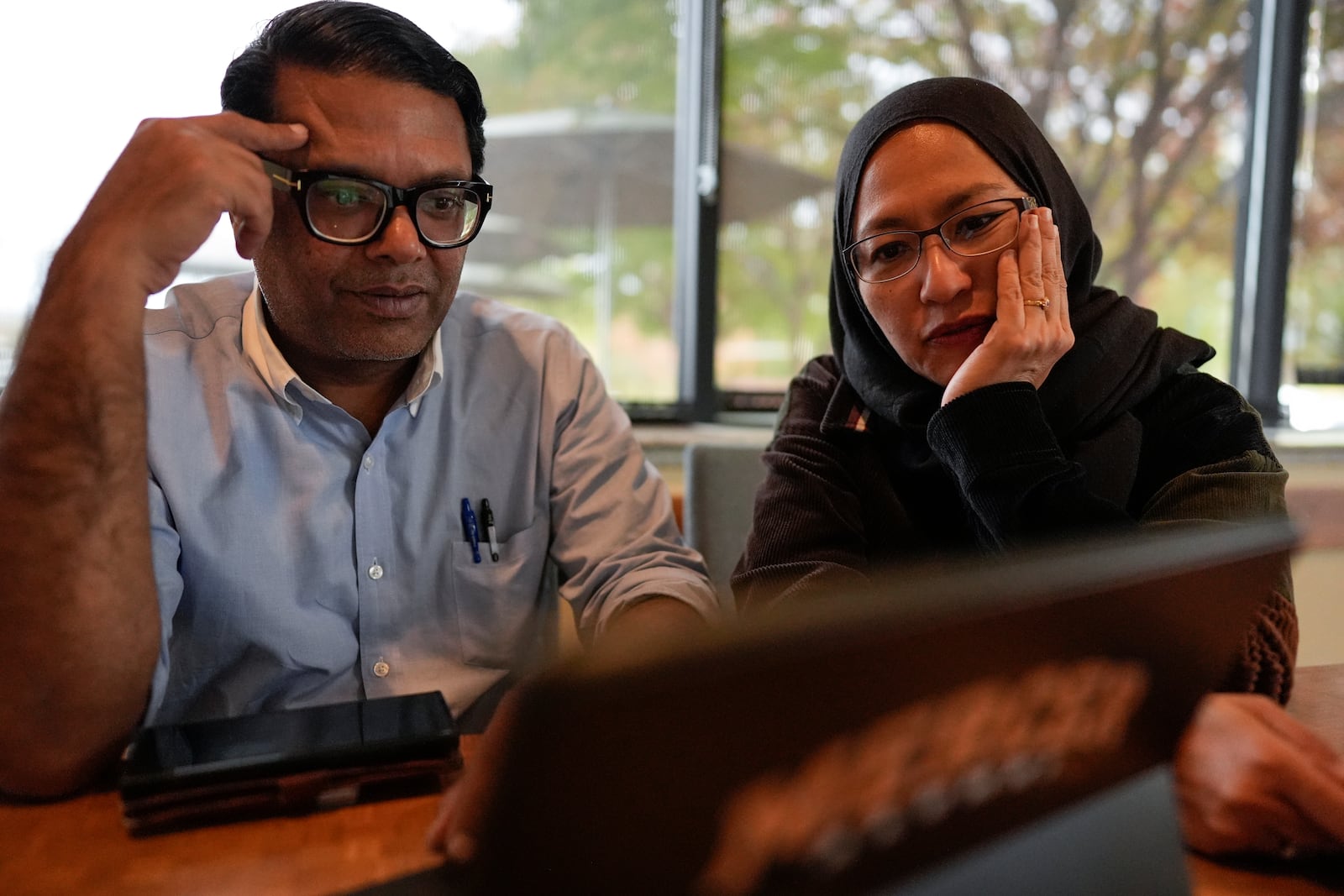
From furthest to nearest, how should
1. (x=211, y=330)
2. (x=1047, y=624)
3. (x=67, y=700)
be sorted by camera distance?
(x=211, y=330), (x=67, y=700), (x=1047, y=624)

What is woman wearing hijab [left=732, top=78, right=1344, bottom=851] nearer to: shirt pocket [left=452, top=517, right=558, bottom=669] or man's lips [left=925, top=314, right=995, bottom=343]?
man's lips [left=925, top=314, right=995, bottom=343]

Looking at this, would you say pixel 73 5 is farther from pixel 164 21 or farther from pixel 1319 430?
pixel 1319 430

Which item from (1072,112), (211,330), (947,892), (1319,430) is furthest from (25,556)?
(1319,430)

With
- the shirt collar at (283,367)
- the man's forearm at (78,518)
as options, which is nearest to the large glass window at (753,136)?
the shirt collar at (283,367)

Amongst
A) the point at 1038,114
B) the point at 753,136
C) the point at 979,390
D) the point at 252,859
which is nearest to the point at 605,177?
the point at 753,136

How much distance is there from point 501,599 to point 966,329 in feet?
2.62

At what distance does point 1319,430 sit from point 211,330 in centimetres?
328

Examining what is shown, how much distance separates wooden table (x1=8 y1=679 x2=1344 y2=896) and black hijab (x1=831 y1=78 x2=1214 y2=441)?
2.71 feet

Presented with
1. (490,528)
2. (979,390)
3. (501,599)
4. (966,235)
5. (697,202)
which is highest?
(697,202)

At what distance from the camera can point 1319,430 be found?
330 cm

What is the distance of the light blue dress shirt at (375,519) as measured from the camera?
4.69ft

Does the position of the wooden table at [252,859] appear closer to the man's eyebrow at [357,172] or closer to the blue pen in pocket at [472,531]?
the blue pen in pocket at [472,531]

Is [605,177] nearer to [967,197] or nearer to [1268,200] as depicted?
[967,197]

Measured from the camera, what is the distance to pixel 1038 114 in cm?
325
